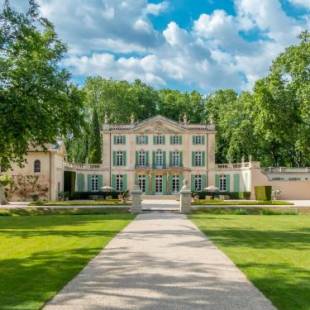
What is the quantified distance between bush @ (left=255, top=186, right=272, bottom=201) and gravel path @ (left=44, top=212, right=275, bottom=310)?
104 feet

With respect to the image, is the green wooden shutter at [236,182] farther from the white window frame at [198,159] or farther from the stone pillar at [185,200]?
the stone pillar at [185,200]

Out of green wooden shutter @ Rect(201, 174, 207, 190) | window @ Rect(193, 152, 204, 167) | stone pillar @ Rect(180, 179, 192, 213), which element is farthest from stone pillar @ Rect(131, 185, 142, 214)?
window @ Rect(193, 152, 204, 167)

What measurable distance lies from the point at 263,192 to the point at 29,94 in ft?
98.7

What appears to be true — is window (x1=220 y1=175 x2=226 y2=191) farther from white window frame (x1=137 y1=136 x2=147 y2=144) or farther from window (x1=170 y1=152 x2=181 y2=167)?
white window frame (x1=137 y1=136 x2=147 y2=144)

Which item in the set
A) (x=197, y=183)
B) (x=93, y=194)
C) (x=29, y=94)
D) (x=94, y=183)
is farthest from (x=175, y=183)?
(x=29, y=94)

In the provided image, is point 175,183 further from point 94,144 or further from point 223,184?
point 94,144

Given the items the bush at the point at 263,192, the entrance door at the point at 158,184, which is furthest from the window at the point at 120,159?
the bush at the point at 263,192

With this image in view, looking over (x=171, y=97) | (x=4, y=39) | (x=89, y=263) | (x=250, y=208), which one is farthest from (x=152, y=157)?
(x=89, y=263)

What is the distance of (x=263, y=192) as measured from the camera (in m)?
43.2

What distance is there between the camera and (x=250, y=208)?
87.8ft

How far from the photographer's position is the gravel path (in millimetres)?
6191

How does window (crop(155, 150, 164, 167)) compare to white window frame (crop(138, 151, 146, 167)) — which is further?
white window frame (crop(138, 151, 146, 167))

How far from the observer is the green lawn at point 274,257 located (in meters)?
6.82

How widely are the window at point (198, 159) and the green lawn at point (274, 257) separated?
34.6 m
